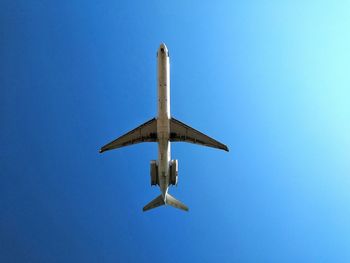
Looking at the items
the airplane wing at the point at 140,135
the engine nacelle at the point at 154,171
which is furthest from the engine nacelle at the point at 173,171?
the airplane wing at the point at 140,135

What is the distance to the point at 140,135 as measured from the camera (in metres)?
49.3

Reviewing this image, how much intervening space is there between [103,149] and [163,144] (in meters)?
7.48

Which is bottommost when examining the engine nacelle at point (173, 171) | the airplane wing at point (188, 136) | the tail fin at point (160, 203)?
the tail fin at point (160, 203)

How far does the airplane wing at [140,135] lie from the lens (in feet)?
159

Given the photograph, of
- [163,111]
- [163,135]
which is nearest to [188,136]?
[163,135]

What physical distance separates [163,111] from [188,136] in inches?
183

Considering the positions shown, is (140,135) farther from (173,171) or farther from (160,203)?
(160,203)

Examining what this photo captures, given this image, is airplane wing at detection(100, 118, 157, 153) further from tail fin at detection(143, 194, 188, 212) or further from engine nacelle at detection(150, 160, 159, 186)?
tail fin at detection(143, 194, 188, 212)

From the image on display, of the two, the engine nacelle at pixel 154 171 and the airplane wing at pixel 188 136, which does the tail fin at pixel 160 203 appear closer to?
the engine nacelle at pixel 154 171

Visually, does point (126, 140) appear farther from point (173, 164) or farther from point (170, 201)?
point (170, 201)

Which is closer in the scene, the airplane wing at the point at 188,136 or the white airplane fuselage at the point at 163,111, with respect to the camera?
the white airplane fuselage at the point at 163,111

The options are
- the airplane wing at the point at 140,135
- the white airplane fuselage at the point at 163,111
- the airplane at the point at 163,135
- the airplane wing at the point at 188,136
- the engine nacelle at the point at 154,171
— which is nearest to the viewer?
the white airplane fuselage at the point at 163,111

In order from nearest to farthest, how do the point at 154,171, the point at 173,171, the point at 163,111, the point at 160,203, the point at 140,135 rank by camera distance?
the point at 163,111 < the point at 140,135 < the point at 173,171 < the point at 154,171 < the point at 160,203

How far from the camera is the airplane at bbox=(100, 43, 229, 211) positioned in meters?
46.0
